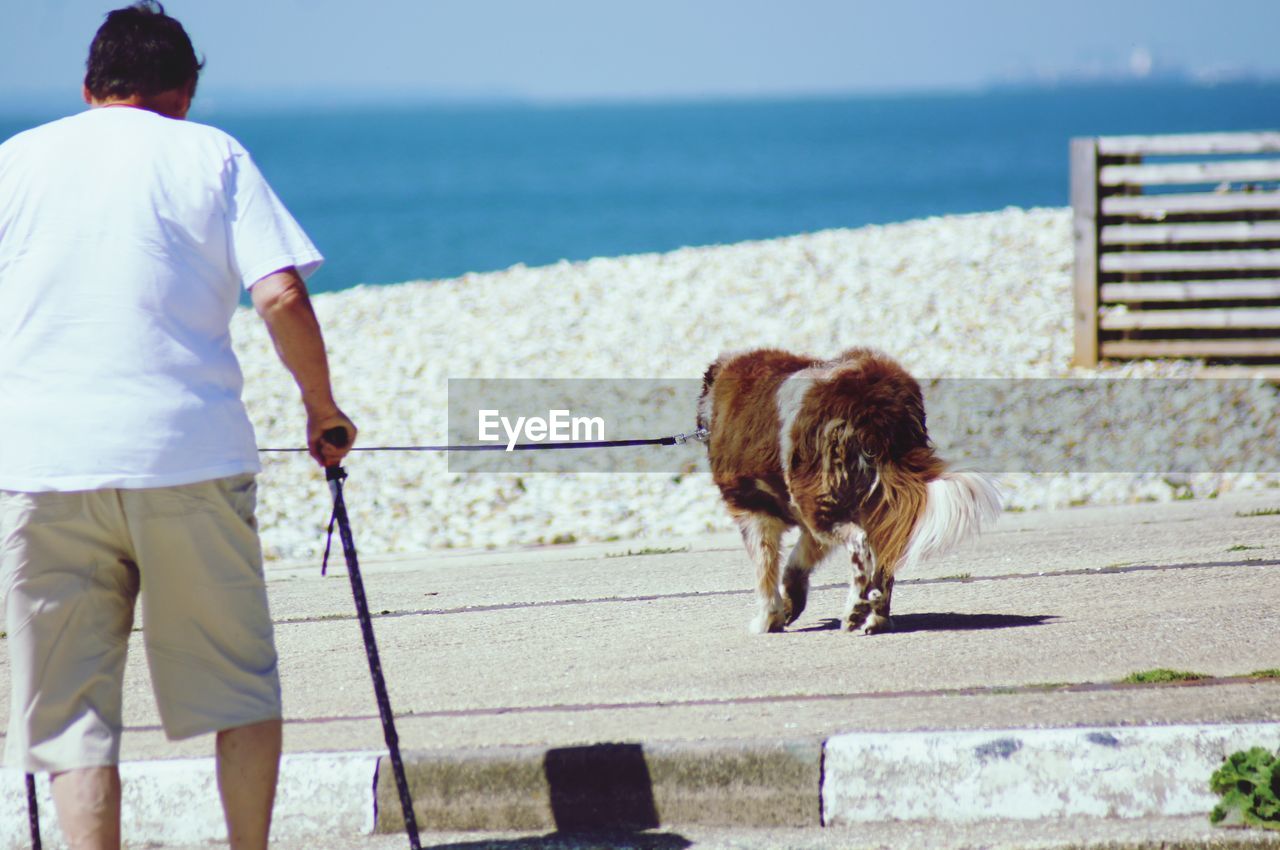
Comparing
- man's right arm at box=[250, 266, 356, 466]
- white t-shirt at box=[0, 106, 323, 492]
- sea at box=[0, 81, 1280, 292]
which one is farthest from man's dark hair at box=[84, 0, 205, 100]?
sea at box=[0, 81, 1280, 292]

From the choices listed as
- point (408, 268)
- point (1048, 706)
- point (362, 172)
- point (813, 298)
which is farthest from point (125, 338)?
point (362, 172)

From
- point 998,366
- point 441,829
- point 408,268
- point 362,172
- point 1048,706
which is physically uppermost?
point 362,172

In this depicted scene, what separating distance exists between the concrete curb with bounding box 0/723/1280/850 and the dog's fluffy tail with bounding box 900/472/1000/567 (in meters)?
1.32

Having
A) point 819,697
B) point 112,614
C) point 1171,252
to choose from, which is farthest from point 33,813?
point 1171,252

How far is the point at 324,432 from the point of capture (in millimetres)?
3754

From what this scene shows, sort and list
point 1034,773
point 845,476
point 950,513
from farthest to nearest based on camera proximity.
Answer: point 845,476 < point 950,513 < point 1034,773

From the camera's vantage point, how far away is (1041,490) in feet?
34.1

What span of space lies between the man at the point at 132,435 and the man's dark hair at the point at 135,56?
1cm

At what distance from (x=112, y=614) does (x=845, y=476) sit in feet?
9.33

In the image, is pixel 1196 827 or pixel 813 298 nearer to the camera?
pixel 1196 827

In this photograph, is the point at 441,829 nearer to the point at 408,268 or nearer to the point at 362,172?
the point at 408,268

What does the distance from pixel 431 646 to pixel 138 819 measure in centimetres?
186

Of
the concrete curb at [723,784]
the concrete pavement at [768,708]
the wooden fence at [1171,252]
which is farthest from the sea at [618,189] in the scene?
the concrete curb at [723,784]
